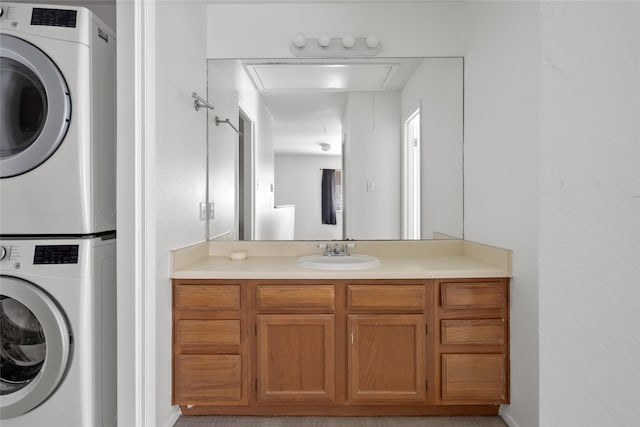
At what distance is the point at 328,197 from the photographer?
268 centimetres

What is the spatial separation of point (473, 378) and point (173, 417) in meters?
1.56

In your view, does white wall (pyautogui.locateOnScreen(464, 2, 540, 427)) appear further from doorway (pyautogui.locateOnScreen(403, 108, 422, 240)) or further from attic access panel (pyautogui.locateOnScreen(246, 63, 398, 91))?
attic access panel (pyautogui.locateOnScreen(246, 63, 398, 91))

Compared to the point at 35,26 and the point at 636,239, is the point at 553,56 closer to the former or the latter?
the point at 636,239

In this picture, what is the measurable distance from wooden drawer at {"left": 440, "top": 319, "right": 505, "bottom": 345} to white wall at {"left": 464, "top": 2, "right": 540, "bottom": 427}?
7 cm

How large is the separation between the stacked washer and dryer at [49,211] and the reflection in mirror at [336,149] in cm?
98

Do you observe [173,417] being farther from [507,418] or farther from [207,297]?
[507,418]

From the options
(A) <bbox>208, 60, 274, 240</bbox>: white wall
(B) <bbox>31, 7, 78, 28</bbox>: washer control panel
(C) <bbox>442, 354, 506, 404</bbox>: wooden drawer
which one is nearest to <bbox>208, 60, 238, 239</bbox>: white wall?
(A) <bbox>208, 60, 274, 240</bbox>: white wall

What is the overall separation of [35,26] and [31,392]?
1547 millimetres

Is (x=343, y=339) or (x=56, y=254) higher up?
(x=56, y=254)

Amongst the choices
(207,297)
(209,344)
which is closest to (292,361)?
(209,344)

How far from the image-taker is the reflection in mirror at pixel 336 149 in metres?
2.64

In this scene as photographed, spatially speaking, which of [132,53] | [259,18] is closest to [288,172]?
[259,18]

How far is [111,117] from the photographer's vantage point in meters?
1.88

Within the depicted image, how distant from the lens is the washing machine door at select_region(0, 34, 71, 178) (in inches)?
66.2
